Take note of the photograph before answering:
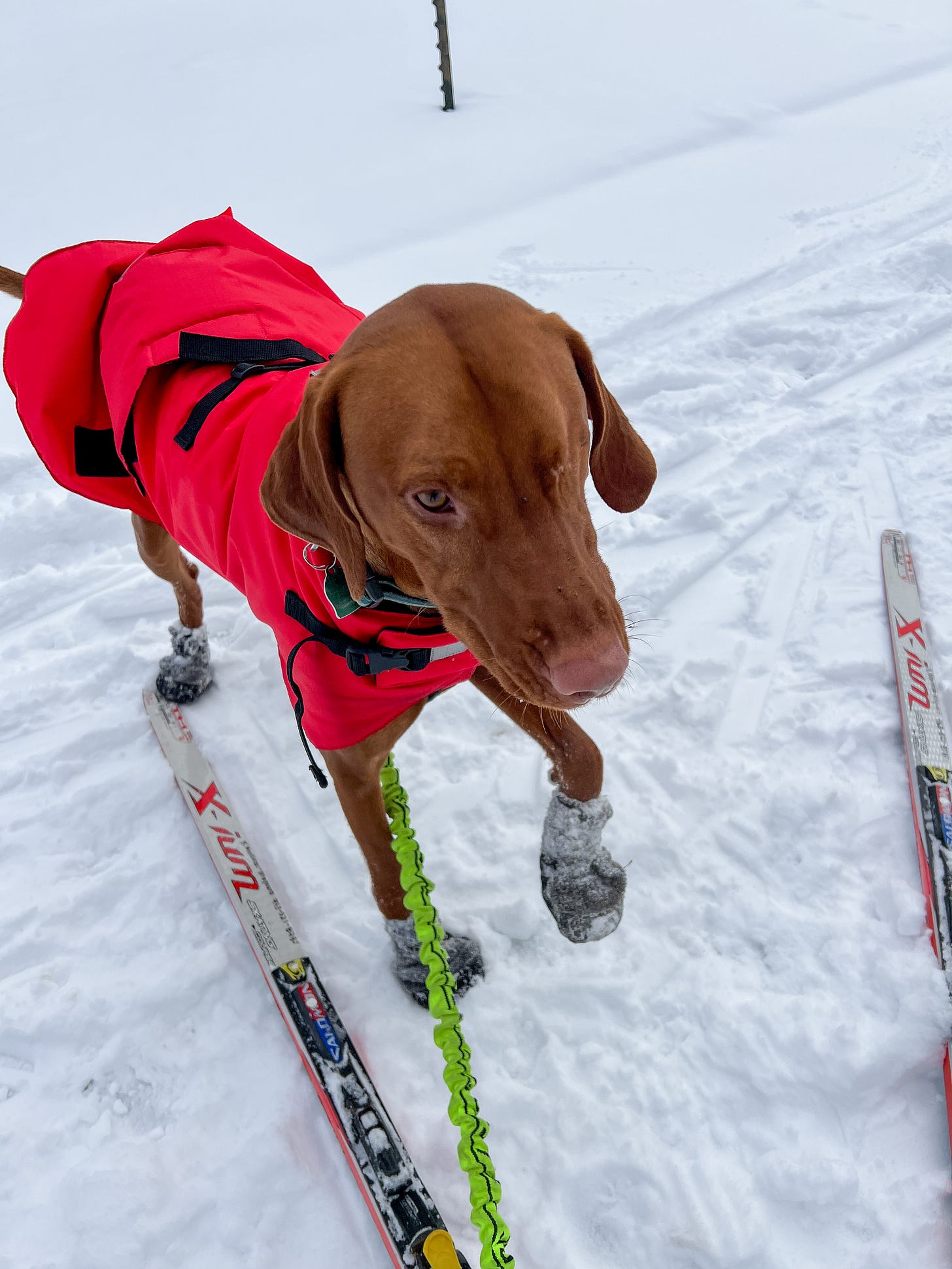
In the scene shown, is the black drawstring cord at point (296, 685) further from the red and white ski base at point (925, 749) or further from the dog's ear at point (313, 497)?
the red and white ski base at point (925, 749)

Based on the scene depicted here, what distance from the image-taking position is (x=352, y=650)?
1871 millimetres

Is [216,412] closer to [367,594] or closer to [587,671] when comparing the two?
[367,594]

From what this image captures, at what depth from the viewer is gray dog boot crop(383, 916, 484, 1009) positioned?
2.40m

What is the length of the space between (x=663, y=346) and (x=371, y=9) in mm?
9547

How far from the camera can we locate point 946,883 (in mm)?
2385

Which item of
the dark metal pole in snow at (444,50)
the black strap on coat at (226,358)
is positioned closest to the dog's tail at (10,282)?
the black strap on coat at (226,358)

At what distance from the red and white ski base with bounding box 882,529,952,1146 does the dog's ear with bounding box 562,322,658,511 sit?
1418mm

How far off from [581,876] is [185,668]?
6.12 ft

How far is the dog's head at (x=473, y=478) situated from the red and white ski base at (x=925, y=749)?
1.53 metres

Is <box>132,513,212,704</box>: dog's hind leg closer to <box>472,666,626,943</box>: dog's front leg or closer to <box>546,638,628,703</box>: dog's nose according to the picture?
<box>472,666,626,943</box>: dog's front leg

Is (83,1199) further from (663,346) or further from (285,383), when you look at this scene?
(663,346)

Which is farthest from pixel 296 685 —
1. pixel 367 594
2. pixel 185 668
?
pixel 185 668

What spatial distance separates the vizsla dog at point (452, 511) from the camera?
1429 millimetres

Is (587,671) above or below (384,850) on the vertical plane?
above
